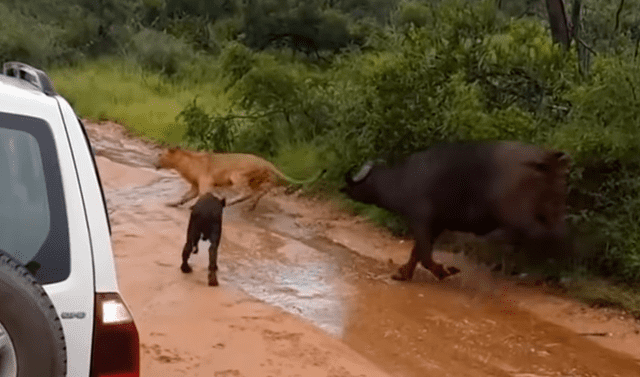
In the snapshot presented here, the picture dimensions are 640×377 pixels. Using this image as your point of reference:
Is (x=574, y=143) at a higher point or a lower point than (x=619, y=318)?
higher

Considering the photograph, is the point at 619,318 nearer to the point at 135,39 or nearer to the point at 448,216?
the point at 448,216

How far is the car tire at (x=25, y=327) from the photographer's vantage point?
2.03m

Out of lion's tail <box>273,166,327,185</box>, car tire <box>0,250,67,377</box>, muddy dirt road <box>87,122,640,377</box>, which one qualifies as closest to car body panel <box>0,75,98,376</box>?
car tire <box>0,250,67,377</box>

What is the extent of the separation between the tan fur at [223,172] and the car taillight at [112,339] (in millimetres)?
8107

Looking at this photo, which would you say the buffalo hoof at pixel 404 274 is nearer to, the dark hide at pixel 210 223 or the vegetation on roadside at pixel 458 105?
the vegetation on roadside at pixel 458 105

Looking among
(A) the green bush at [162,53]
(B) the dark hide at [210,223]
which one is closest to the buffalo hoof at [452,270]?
(B) the dark hide at [210,223]

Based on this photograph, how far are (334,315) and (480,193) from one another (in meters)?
1.97

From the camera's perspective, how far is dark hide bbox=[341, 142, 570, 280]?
7.30 m

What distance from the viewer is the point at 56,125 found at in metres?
2.30

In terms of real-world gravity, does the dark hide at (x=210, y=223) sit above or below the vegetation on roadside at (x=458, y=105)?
below

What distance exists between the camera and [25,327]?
2043mm

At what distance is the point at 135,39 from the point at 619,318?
71.4ft

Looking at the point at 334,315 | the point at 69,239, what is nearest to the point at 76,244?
the point at 69,239

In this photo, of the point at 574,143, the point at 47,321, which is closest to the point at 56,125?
the point at 47,321
